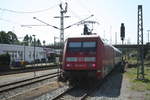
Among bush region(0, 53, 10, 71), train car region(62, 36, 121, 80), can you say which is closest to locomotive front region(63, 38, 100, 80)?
train car region(62, 36, 121, 80)

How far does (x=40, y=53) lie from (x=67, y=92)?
52.2 meters

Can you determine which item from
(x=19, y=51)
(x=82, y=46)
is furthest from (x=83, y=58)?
(x=19, y=51)

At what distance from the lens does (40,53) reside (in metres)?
65.3

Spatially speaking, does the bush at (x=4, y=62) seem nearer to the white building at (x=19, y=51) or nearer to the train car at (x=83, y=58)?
the white building at (x=19, y=51)

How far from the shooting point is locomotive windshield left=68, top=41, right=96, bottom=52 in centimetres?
1553

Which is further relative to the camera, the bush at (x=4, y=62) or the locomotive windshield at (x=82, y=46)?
the bush at (x=4, y=62)

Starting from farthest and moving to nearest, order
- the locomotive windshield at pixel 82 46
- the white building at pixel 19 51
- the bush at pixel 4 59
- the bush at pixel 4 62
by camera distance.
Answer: the white building at pixel 19 51
the bush at pixel 4 59
the bush at pixel 4 62
the locomotive windshield at pixel 82 46

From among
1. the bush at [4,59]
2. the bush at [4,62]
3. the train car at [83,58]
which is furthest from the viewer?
the bush at [4,59]

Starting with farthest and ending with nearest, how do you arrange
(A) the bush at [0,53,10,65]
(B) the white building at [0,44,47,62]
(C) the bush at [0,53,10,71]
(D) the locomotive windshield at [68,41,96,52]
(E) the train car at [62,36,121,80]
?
(B) the white building at [0,44,47,62]
(A) the bush at [0,53,10,65]
(C) the bush at [0,53,10,71]
(D) the locomotive windshield at [68,41,96,52]
(E) the train car at [62,36,121,80]

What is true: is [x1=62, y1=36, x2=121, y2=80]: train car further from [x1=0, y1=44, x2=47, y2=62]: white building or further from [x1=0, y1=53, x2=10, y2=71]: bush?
[x1=0, y1=44, x2=47, y2=62]: white building

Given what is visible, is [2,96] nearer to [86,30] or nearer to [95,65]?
[95,65]

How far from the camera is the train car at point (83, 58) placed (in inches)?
593

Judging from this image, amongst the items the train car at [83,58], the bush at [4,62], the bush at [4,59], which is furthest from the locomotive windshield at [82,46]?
the bush at [4,59]

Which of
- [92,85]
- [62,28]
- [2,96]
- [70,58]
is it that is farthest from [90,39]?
[62,28]
